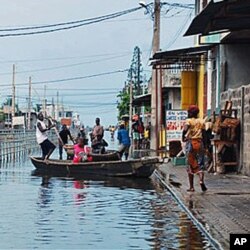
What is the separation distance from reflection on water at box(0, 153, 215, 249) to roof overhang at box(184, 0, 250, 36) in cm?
399

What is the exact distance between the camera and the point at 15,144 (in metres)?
42.7

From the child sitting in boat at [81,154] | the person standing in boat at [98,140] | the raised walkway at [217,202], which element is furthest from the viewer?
the person standing in boat at [98,140]

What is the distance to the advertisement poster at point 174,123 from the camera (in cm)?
3077

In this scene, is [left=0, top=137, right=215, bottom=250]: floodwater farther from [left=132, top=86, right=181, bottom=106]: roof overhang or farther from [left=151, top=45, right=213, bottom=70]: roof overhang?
[left=132, top=86, right=181, bottom=106]: roof overhang

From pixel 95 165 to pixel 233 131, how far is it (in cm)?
482

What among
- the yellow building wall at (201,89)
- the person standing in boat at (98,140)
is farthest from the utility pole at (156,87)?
the person standing in boat at (98,140)

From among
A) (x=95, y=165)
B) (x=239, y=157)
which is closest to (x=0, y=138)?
(x=95, y=165)

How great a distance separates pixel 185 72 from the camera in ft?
125

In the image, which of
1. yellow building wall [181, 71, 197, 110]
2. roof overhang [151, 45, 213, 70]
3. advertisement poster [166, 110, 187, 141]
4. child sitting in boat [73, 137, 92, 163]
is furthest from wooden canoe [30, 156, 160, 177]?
yellow building wall [181, 71, 197, 110]

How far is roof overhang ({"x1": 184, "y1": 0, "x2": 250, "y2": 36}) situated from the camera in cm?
1600

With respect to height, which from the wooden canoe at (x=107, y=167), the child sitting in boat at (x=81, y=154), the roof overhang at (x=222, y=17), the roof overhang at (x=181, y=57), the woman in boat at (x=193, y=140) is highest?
the roof overhang at (x=181, y=57)

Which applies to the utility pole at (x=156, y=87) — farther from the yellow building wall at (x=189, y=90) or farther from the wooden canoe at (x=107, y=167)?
the wooden canoe at (x=107, y=167)

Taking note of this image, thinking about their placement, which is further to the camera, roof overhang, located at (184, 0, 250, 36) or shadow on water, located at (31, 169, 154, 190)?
shadow on water, located at (31, 169, 154, 190)

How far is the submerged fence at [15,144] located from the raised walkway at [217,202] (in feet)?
50.1
